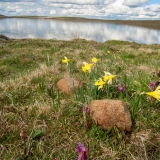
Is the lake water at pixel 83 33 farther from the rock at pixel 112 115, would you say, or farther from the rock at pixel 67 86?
the rock at pixel 112 115

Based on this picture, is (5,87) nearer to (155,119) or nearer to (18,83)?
(18,83)

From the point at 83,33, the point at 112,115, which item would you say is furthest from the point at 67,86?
the point at 83,33

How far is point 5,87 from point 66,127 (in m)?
1.82

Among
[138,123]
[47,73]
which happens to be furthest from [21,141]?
[47,73]

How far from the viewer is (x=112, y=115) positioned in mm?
2037

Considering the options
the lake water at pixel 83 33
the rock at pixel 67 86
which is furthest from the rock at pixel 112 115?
the lake water at pixel 83 33

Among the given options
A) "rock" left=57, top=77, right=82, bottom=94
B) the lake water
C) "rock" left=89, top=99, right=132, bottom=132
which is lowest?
the lake water

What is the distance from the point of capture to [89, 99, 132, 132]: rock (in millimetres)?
2010

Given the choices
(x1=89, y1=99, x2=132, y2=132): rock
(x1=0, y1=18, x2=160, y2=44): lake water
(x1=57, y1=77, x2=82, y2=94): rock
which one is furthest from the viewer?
(x1=0, y1=18, x2=160, y2=44): lake water

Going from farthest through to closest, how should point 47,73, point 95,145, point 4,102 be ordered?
point 47,73 < point 4,102 < point 95,145

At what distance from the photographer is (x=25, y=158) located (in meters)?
1.81

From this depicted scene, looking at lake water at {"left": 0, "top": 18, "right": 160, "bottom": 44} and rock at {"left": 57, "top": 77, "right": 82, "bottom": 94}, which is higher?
rock at {"left": 57, "top": 77, "right": 82, "bottom": 94}

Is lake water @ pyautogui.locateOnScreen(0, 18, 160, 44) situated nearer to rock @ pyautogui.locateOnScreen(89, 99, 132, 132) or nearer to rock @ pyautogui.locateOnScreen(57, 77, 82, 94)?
rock @ pyautogui.locateOnScreen(57, 77, 82, 94)

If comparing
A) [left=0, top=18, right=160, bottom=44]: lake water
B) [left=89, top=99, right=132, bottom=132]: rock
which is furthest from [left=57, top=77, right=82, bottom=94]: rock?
[left=0, top=18, right=160, bottom=44]: lake water
